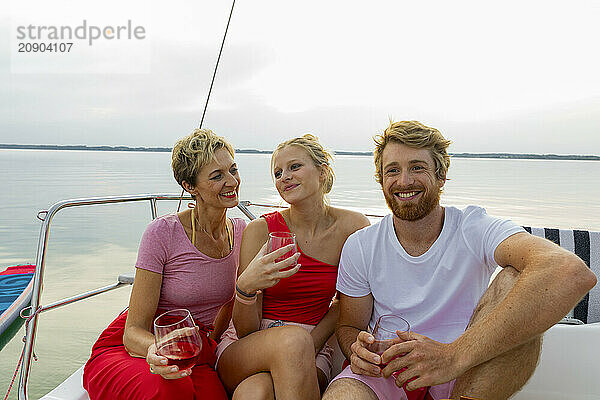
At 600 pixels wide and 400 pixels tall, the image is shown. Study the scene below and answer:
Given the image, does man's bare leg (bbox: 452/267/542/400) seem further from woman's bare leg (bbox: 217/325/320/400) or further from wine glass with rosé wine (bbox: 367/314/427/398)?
woman's bare leg (bbox: 217/325/320/400)

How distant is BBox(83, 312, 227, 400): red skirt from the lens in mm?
1572

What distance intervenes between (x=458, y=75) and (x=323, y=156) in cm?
1004

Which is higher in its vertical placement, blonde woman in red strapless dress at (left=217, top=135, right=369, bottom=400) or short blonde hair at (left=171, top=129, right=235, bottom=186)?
short blonde hair at (left=171, top=129, right=235, bottom=186)

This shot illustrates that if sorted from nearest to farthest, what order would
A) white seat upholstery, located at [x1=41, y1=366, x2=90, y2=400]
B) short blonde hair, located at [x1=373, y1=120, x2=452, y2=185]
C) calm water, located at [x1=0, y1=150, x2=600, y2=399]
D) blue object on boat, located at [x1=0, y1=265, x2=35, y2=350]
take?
white seat upholstery, located at [x1=41, y1=366, x2=90, y2=400] < short blonde hair, located at [x1=373, y1=120, x2=452, y2=185] < calm water, located at [x1=0, y1=150, x2=600, y2=399] < blue object on boat, located at [x1=0, y1=265, x2=35, y2=350]

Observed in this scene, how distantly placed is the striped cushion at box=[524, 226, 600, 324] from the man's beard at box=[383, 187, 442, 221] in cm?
92

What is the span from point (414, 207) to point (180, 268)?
89 centimetres

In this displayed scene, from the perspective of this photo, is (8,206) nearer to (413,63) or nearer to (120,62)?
(120,62)

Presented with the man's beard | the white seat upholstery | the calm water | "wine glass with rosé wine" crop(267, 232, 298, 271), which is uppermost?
the man's beard

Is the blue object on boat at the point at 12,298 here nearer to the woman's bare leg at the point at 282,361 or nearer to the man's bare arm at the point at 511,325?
the woman's bare leg at the point at 282,361

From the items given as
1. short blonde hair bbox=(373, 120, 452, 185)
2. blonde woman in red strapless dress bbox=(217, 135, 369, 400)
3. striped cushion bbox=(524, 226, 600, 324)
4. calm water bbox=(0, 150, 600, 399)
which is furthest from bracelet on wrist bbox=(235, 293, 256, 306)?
calm water bbox=(0, 150, 600, 399)

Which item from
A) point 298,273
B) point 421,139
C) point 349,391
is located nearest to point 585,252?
point 421,139

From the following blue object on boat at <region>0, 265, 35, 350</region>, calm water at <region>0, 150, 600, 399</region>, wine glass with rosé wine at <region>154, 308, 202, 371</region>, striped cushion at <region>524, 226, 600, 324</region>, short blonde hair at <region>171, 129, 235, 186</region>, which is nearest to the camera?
wine glass with rosé wine at <region>154, 308, 202, 371</region>

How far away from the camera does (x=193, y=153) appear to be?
1974 millimetres

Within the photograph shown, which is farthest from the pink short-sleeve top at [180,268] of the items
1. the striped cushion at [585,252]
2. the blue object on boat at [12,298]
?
the blue object on boat at [12,298]
